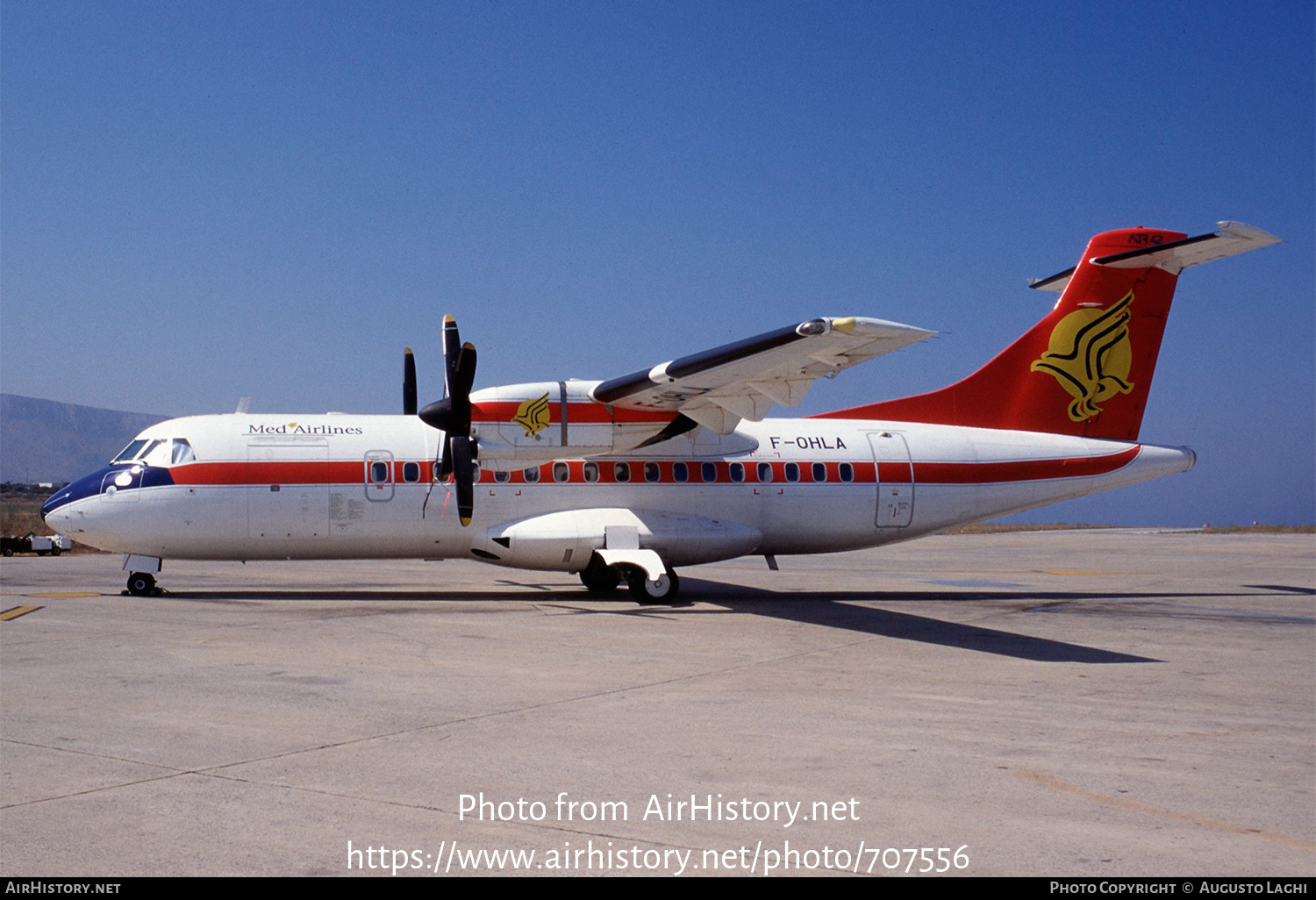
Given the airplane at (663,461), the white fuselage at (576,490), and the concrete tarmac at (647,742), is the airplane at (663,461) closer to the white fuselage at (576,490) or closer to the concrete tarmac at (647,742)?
the white fuselage at (576,490)

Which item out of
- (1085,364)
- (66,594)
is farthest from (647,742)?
(1085,364)

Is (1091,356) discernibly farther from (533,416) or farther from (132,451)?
(132,451)

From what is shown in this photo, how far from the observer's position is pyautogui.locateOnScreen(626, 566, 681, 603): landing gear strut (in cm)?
1781

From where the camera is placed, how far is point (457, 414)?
1631cm

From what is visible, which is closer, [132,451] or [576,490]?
[132,451]

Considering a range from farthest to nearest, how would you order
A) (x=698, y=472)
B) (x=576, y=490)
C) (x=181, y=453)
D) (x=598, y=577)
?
(x=698, y=472) < (x=598, y=577) < (x=576, y=490) < (x=181, y=453)

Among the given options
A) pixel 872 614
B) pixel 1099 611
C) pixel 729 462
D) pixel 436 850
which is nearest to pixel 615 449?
pixel 729 462

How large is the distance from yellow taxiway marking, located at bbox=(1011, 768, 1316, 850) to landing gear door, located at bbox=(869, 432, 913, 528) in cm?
1322

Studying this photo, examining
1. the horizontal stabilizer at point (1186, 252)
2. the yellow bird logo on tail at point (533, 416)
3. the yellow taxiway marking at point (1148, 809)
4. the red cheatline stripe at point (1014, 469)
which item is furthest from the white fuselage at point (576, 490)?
the yellow taxiway marking at point (1148, 809)

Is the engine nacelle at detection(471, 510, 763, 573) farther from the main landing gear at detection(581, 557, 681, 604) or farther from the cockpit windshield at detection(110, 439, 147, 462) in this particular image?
the cockpit windshield at detection(110, 439, 147, 462)

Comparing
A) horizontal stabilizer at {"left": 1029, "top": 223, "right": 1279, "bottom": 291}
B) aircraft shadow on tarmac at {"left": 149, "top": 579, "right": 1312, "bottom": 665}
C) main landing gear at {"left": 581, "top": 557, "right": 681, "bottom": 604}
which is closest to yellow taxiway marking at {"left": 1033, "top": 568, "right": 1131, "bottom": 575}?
aircraft shadow on tarmac at {"left": 149, "top": 579, "right": 1312, "bottom": 665}

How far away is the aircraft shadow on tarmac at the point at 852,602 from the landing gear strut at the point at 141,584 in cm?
47

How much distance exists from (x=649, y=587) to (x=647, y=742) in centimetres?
1031

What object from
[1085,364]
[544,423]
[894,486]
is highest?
[1085,364]
